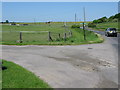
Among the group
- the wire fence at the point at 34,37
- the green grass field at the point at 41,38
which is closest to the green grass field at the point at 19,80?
the green grass field at the point at 41,38

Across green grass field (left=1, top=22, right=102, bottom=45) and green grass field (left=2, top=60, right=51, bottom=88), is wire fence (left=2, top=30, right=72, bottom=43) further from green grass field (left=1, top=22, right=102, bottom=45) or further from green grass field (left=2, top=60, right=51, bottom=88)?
green grass field (left=2, top=60, right=51, bottom=88)

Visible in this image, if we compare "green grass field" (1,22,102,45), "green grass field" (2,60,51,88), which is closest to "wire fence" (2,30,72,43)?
"green grass field" (1,22,102,45)

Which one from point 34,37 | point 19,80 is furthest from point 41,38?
point 19,80

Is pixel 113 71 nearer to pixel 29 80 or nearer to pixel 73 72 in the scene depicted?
pixel 73 72

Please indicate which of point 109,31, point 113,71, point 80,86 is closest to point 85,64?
point 113,71

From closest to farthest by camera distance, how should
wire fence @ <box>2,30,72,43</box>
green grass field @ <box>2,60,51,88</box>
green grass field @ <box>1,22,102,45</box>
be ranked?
green grass field @ <box>2,60,51,88</box>
green grass field @ <box>1,22,102,45</box>
wire fence @ <box>2,30,72,43</box>

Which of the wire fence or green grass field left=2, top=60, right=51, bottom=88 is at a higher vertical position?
the wire fence

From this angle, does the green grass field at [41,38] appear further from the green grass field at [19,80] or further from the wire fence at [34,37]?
the green grass field at [19,80]

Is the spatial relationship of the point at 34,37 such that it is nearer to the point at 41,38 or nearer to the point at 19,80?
the point at 41,38

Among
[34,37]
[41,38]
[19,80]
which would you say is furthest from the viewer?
[34,37]

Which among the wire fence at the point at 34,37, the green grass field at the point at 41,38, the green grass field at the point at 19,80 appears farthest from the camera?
the wire fence at the point at 34,37

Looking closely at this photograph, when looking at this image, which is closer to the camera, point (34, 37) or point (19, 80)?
point (19, 80)

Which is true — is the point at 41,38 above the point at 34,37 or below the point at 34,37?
below

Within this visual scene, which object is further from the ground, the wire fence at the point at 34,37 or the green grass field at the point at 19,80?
the wire fence at the point at 34,37
